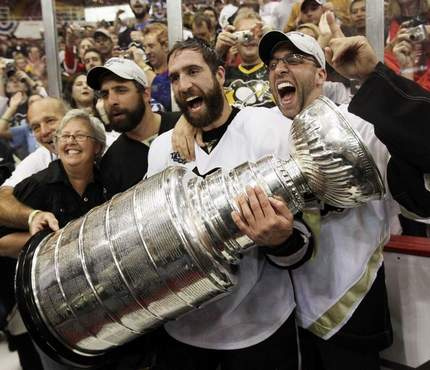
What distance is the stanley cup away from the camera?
0.94m

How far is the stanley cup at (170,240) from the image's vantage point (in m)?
0.94

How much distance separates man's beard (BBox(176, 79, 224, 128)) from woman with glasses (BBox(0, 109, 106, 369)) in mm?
343

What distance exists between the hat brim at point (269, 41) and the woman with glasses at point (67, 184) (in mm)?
580

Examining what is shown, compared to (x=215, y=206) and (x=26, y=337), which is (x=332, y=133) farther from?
(x=26, y=337)

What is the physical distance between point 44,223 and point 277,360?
26.6 inches

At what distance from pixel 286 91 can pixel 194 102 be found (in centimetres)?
25

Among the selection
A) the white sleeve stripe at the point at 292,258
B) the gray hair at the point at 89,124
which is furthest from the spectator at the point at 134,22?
the white sleeve stripe at the point at 292,258

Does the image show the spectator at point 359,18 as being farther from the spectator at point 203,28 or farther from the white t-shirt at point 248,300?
the white t-shirt at point 248,300

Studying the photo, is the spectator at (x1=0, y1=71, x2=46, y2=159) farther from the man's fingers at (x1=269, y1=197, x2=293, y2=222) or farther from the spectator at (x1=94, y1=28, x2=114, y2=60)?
the man's fingers at (x1=269, y1=197, x2=293, y2=222)

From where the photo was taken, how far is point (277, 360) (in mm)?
1151

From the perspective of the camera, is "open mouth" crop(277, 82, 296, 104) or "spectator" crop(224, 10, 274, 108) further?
"spectator" crop(224, 10, 274, 108)


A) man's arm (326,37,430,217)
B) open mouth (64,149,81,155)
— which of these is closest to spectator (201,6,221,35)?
open mouth (64,149,81,155)

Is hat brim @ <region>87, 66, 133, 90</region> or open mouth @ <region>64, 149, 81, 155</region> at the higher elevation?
hat brim @ <region>87, 66, 133, 90</region>

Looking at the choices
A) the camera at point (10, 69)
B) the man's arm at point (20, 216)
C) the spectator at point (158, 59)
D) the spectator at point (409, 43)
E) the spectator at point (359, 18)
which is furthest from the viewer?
the camera at point (10, 69)
